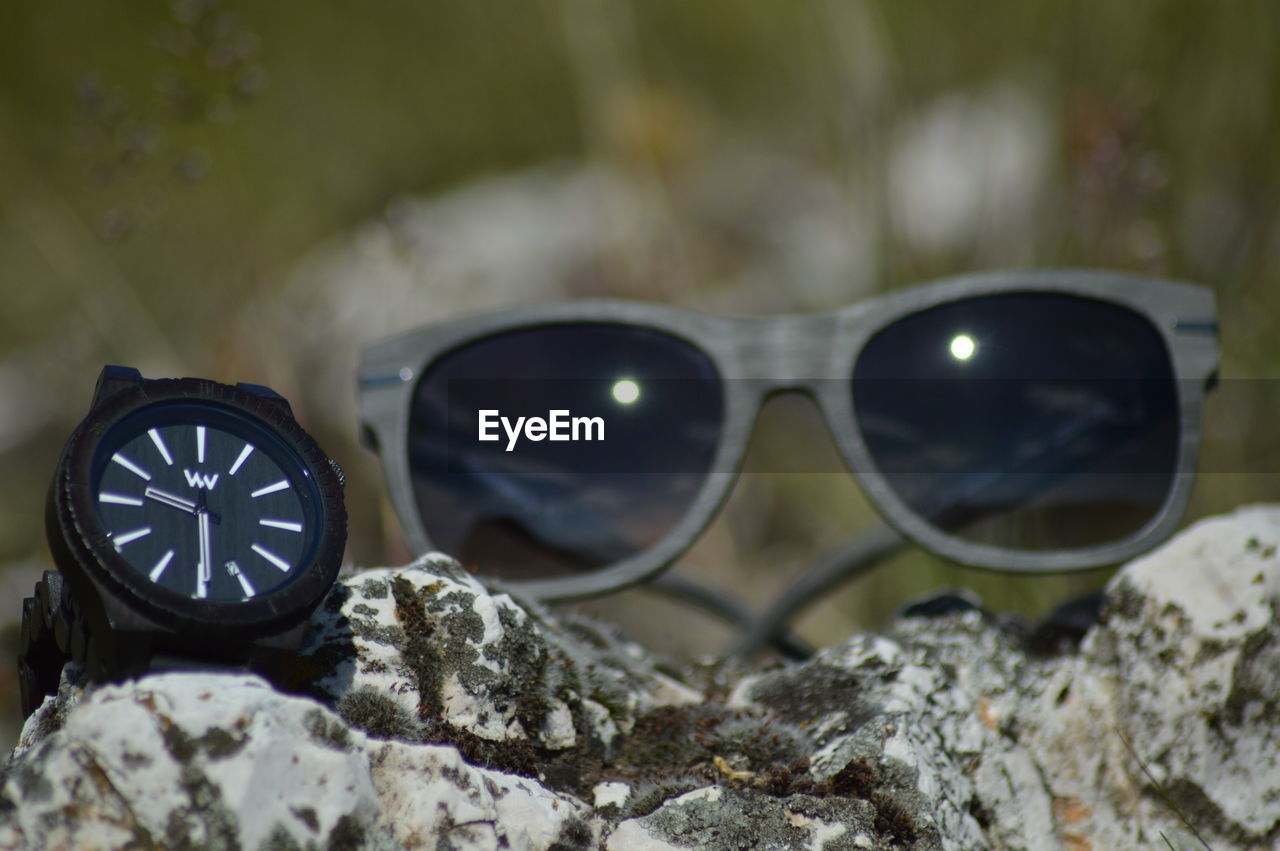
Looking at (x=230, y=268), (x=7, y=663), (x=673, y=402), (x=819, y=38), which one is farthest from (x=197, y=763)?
(x=819, y=38)

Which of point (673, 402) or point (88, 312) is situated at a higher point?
point (88, 312)

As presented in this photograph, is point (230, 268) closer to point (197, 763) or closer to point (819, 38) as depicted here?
point (819, 38)

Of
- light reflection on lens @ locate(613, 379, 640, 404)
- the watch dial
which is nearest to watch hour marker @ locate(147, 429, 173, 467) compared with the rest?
the watch dial

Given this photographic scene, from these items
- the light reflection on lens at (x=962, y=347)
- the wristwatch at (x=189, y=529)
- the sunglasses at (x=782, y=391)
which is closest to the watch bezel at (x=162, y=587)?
the wristwatch at (x=189, y=529)

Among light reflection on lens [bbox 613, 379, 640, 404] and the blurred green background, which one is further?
the blurred green background

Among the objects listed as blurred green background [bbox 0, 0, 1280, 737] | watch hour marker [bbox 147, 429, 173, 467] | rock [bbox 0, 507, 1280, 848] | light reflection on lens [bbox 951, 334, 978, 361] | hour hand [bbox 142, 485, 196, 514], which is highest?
blurred green background [bbox 0, 0, 1280, 737]

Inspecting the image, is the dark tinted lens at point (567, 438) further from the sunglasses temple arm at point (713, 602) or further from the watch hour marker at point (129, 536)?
the watch hour marker at point (129, 536)

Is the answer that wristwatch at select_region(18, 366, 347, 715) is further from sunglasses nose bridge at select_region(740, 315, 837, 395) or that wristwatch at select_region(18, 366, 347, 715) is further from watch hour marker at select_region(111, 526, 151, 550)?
sunglasses nose bridge at select_region(740, 315, 837, 395)

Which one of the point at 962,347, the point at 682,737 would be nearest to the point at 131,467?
the point at 682,737
